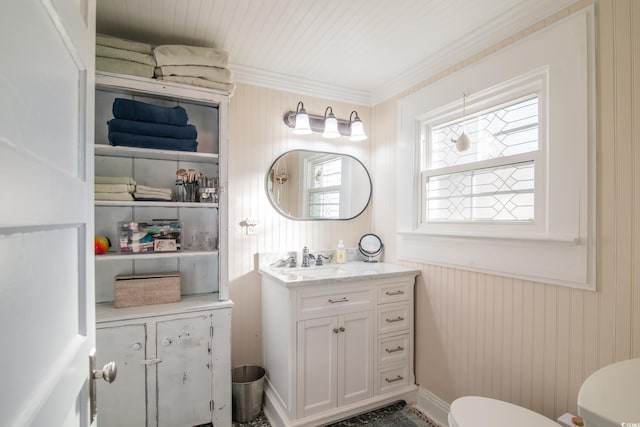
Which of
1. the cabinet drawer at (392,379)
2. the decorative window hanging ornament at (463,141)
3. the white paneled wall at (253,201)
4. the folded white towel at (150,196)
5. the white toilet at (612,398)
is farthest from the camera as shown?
the white paneled wall at (253,201)

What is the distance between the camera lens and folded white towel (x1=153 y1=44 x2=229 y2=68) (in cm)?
191

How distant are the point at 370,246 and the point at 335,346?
0.96 metres

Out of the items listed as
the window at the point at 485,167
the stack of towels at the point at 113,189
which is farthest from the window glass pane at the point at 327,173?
the stack of towels at the point at 113,189

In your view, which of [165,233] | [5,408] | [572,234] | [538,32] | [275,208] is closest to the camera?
[5,408]

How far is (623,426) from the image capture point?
28.3 inches

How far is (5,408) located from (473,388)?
2226 millimetres

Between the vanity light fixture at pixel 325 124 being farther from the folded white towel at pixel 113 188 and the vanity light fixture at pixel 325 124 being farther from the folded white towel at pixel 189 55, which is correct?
the folded white towel at pixel 113 188

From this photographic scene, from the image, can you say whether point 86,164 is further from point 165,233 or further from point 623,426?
point 623,426

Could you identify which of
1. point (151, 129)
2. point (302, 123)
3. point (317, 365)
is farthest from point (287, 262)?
point (151, 129)

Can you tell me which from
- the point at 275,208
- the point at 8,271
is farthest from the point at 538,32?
the point at 8,271

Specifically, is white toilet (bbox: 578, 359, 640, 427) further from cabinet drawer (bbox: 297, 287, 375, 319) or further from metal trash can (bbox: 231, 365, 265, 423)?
metal trash can (bbox: 231, 365, 265, 423)

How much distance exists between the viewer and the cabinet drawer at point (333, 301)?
79.0 inches

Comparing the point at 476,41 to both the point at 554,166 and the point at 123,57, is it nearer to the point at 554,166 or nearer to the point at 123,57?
the point at 554,166

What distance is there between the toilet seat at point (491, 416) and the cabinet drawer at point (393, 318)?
2.35 feet
